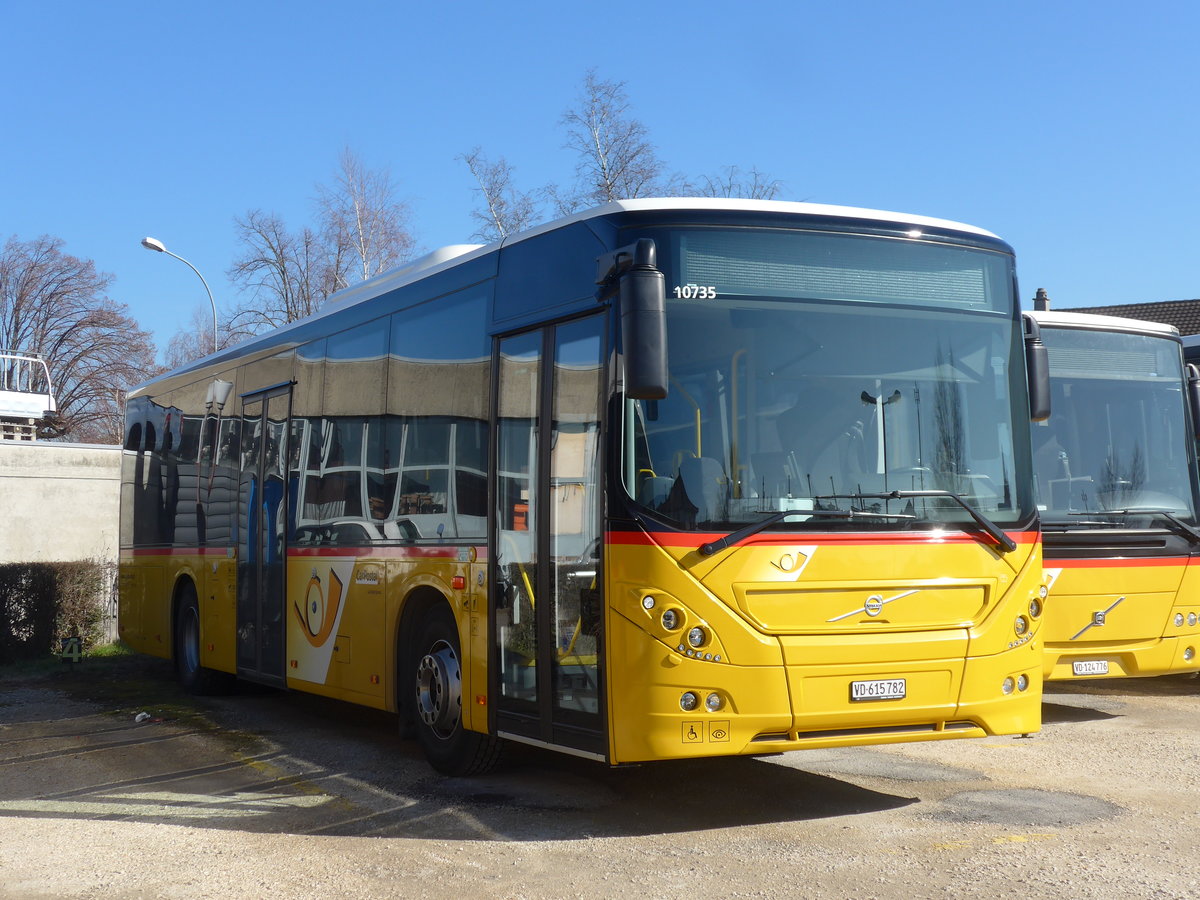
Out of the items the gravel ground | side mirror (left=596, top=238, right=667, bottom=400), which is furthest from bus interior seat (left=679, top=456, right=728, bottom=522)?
the gravel ground

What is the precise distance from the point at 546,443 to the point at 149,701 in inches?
304

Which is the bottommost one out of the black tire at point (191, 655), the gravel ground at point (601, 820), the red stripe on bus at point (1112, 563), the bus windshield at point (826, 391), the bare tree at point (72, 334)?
the gravel ground at point (601, 820)

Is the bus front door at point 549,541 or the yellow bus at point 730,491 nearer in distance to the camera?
the yellow bus at point 730,491

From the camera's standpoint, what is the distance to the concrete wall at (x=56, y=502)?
2194 cm

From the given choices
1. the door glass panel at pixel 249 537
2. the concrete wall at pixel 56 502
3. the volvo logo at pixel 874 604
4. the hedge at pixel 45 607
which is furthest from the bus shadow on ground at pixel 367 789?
the concrete wall at pixel 56 502

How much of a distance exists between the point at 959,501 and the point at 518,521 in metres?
2.48

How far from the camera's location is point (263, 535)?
11.6 metres

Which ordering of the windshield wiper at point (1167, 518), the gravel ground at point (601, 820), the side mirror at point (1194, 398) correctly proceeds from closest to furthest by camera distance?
the gravel ground at point (601, 820)
the windshield wiper at point (1167, 518)
the side mirror at point (1194, 398)

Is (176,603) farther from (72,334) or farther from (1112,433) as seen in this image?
(72,334)

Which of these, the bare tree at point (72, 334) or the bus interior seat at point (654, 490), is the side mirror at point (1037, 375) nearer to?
the bus interior seat at point (654, 490)

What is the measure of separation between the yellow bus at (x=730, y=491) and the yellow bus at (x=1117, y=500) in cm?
296

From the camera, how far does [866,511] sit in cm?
687

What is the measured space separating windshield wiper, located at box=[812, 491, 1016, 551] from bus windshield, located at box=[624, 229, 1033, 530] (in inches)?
0.6

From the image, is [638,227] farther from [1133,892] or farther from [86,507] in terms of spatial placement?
[86,507]
